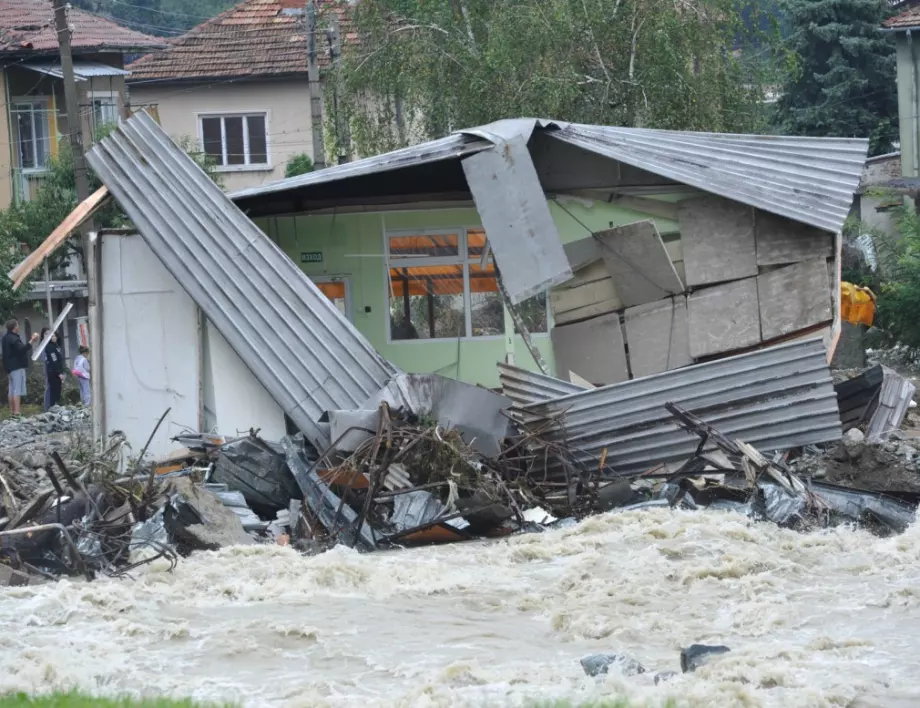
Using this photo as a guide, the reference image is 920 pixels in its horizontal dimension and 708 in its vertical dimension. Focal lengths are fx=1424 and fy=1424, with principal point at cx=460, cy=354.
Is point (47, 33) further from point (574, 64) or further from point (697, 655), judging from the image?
point (697, 655)

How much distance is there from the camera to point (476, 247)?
17578mm

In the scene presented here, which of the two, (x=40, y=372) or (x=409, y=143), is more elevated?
(x=409, y=143)

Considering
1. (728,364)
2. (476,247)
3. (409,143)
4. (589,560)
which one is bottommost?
(589,560)

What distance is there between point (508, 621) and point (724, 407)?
492 cm

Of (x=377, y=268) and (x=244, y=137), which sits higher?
(x=244, y=137)

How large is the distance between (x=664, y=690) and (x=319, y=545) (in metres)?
5.25

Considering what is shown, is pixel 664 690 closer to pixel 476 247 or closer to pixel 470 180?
pixel 470 180

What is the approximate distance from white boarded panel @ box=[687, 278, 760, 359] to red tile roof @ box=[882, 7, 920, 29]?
73.3ft

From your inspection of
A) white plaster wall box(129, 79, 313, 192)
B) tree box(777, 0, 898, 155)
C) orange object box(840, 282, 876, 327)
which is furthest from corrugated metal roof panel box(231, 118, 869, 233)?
tree box(777, 0, 898, 155)

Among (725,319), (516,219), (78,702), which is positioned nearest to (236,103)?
(725,319)

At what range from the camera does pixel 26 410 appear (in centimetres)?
2506

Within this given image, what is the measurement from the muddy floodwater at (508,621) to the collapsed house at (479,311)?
4.17 ft

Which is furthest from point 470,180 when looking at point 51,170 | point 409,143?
point 51,170

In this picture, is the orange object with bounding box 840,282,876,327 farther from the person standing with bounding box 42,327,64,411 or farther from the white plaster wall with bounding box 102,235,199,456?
the person standing with bounding box 42,327,64,411
